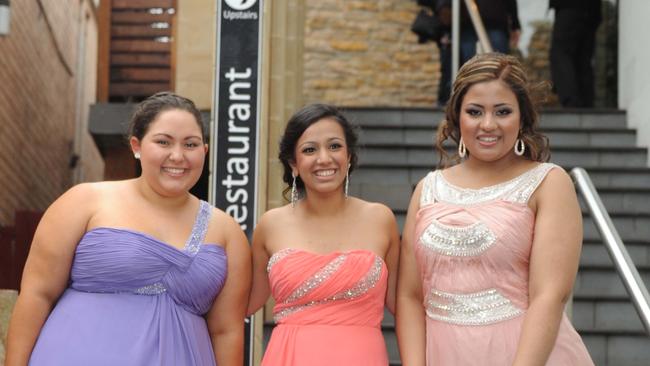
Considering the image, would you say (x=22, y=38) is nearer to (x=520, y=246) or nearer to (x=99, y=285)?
(x=99, y=285)

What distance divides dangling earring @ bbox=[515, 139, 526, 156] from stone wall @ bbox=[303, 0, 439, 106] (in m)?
8.10

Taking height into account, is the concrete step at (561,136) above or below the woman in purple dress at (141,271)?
above

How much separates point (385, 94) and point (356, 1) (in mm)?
1081

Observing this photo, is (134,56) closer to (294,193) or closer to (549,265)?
(294,193)

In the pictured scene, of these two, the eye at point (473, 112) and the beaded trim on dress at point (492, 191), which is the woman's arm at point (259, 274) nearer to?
the beaded trim on dress at point (492, 191)

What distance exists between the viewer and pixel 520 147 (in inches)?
142

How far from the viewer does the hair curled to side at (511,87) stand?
353 centimetres

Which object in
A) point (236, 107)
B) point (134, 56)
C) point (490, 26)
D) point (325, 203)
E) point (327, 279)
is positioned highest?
point (490, 26)

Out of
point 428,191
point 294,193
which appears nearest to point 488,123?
point 428,191

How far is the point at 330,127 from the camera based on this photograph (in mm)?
3967

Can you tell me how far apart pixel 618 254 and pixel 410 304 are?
1376 mm

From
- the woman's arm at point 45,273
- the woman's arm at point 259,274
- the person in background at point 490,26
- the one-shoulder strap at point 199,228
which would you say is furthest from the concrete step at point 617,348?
the person in background at point 490,26

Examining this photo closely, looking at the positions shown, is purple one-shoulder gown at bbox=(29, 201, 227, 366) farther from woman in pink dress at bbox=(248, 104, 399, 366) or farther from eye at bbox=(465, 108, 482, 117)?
eye at bbox=(465, 108, 482, 117)

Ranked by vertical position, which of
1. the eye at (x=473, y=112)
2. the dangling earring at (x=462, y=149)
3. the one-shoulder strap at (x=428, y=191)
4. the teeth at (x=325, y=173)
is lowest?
the one-shoulder strap at (x=428, y=191)
